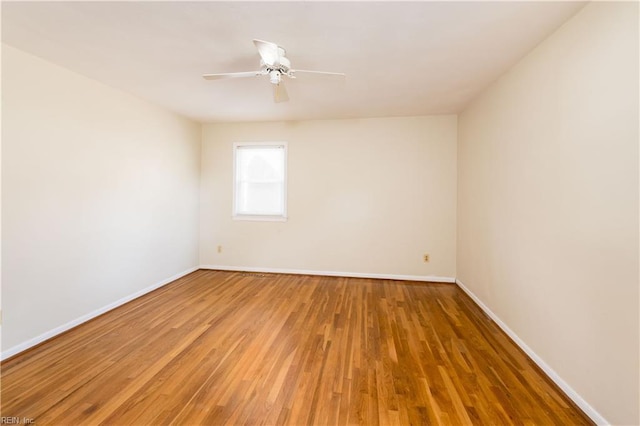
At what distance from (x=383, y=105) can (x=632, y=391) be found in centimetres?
332

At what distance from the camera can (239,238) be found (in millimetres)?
4566

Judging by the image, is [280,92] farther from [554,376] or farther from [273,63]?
[554,376]

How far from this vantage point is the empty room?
1536 millimetres

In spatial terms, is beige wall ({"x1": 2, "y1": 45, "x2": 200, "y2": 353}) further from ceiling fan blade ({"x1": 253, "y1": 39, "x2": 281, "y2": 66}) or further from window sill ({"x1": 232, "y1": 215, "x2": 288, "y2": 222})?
ceiling fan blade ({"x1": 253, "y1": 39, "x2": 281, "y2": 66})

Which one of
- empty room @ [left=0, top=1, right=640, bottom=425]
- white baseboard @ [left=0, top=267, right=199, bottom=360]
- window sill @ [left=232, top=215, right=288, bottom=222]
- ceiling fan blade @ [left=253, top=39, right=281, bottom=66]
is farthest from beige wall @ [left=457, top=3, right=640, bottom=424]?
white baseboard @ [left=0, top=267, right=199, bottom=360]

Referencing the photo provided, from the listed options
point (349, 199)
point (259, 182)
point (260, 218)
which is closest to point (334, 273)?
point (349, 199)

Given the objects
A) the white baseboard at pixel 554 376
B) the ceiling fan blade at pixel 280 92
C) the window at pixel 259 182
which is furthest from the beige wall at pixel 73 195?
the white baseboard at pixel 554 376

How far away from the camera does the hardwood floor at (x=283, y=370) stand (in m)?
1.55

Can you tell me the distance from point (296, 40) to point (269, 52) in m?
0.29

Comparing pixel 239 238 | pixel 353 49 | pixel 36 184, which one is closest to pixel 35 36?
pixel 36 184

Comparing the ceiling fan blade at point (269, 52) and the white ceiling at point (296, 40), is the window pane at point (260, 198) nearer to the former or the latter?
the white ceiling at point (296, 40)

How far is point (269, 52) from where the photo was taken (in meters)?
1.87

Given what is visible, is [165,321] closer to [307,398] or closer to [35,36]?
[307,398]

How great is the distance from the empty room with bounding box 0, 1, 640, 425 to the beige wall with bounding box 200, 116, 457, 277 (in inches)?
2.2
